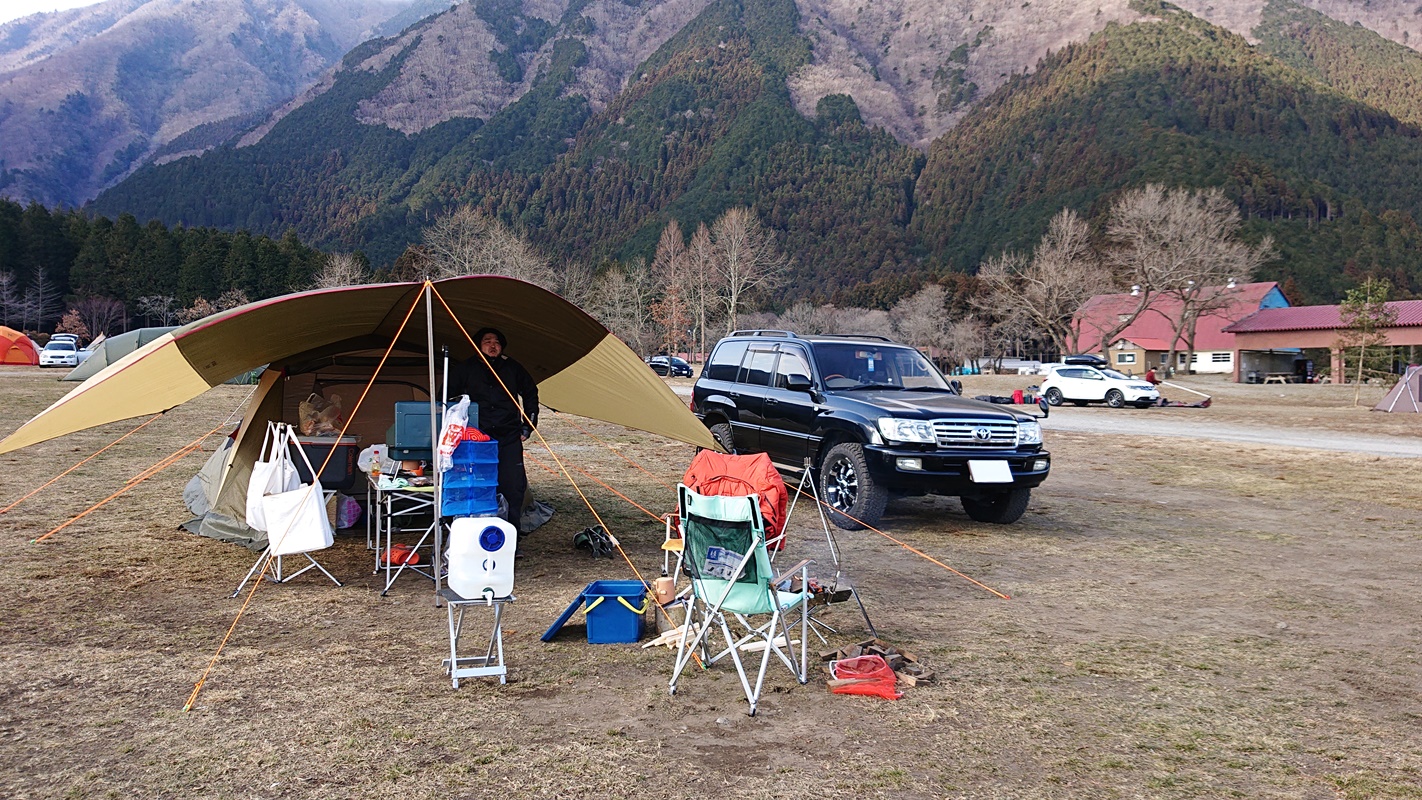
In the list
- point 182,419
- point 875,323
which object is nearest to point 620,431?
point 182,419

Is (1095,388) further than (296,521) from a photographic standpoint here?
Yes

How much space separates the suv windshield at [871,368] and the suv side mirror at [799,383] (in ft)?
0.54

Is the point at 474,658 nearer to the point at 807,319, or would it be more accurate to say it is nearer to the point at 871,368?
the point at 871,368

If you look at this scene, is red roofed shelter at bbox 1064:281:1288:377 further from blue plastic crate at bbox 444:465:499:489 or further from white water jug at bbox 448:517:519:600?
white water jug at bbox 448:517:519:600

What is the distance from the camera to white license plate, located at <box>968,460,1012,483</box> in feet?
28.4

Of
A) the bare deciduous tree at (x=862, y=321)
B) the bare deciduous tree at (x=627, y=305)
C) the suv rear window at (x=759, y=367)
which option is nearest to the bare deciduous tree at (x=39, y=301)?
the bare deciduous tree at (x=627, y=305)

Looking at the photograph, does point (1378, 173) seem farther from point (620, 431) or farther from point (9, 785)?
point (9, 785)

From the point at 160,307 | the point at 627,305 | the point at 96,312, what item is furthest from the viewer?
the point at 627,305

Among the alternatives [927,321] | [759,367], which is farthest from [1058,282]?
[759,367]

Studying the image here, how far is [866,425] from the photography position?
8961mm

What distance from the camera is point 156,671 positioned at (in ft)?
15.9

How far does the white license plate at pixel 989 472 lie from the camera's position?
8656mm

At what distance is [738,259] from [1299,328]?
35318 mm

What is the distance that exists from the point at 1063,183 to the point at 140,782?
108744 millimetres
